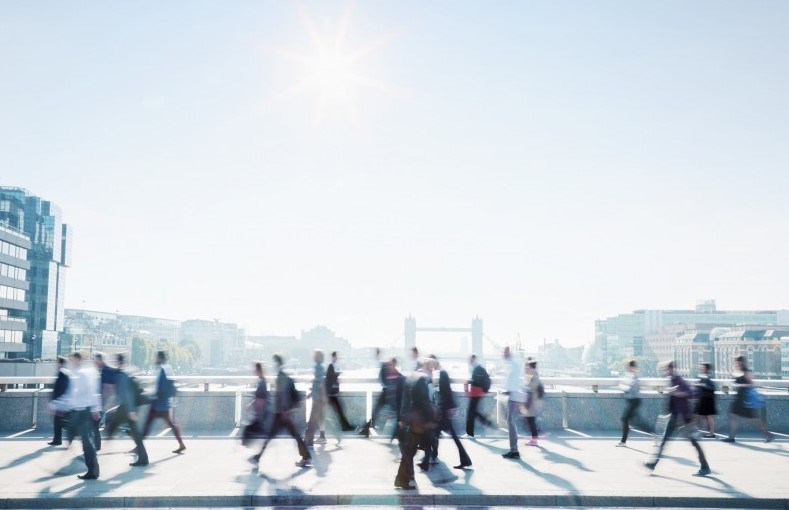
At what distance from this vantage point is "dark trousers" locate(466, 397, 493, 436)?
15031 millimetres

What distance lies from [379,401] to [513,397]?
3.19 meters

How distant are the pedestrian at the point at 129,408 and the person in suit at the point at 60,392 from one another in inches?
39.7

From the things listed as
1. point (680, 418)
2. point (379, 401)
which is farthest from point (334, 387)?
point (680, 418)

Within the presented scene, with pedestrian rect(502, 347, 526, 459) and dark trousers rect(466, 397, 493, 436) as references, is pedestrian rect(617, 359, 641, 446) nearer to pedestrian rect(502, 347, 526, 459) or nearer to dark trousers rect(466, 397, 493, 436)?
pedestrian rect(502, 347, 526, 459)

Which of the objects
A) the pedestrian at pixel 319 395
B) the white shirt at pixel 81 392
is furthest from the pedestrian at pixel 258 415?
the white shirt at pixel 81 392

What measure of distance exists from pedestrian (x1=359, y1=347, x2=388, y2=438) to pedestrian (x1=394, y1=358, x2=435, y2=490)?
445 cm

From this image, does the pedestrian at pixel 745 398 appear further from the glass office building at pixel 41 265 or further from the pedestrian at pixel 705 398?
the glass office building at pixel 41 265

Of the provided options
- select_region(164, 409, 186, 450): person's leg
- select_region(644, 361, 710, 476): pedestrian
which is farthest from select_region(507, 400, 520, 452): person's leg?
select_region(164, 409, 186, 450): person's leg

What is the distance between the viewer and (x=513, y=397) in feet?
42.7

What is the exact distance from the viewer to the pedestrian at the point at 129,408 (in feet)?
38.2

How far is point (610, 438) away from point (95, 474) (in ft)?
33.7

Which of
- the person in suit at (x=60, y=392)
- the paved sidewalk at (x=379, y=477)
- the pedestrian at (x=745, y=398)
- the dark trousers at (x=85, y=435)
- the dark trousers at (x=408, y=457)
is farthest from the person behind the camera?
the pedestrian at (x=745, y=398)

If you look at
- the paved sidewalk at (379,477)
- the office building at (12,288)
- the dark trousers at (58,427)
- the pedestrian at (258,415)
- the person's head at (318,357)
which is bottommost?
the paved sidewalk at (379,477)

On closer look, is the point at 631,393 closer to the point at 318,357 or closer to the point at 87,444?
the point at 318,357
